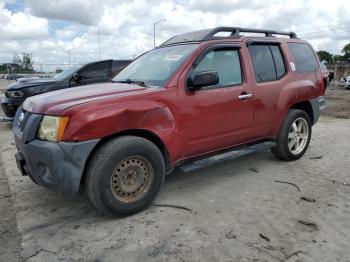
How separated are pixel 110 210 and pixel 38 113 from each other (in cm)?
120

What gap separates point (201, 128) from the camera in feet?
14.2

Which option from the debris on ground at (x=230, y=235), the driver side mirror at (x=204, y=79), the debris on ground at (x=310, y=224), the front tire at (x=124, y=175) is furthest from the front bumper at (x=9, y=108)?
the debris on ground at (x=310, y=224)

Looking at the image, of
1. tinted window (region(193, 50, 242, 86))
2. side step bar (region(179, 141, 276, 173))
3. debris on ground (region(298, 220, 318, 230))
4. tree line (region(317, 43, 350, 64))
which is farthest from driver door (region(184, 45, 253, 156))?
tree line (region(317, 43, 350, 64))

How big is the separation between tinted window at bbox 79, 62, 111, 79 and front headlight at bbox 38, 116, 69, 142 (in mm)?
6422

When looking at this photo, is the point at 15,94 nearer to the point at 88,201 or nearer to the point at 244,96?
the point at 88,201

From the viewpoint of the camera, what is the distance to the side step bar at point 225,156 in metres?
4.29

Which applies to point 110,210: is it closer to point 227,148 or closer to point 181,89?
point 181,89

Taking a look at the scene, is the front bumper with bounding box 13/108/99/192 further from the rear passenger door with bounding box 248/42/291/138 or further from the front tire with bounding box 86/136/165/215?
the rear passenger door with bounding box 248/42/291/138

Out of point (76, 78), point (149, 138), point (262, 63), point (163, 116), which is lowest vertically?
point (149, 138)

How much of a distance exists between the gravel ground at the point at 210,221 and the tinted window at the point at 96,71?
4.94 meters

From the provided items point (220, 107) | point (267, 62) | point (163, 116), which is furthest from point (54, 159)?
point (267, 62)

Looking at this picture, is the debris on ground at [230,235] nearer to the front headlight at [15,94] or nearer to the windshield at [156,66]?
the windshield at [156,66]

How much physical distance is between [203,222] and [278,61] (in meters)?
2.88

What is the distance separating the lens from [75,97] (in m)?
3.78
